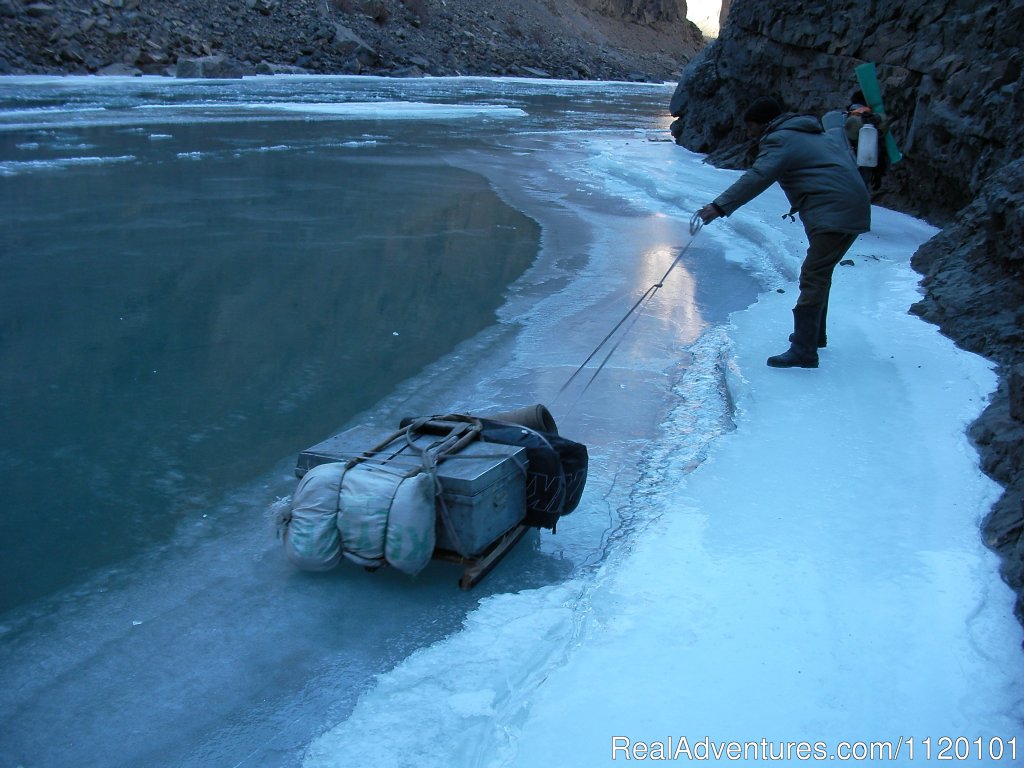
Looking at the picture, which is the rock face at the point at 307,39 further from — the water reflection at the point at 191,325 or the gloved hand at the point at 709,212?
the gloved hand at the point at 709,212

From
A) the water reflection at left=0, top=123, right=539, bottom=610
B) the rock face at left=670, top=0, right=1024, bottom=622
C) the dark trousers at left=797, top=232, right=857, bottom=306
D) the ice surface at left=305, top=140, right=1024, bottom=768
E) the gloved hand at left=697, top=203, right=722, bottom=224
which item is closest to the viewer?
the ice surface at left=305, top=140, right=1024, bottom=768

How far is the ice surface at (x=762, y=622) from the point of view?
261cm

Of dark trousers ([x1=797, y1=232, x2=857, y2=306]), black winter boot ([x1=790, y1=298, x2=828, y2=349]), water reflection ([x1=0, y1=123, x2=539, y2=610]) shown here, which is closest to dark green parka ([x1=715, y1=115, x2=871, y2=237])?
dark trousers ([x1=797, y1=232, x2=857, y2=306])

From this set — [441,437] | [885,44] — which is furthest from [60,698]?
[885,44]

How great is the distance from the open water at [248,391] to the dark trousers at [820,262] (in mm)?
796

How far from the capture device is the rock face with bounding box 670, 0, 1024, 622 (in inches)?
209

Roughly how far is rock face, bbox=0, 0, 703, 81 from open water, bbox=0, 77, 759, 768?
95.6 ft

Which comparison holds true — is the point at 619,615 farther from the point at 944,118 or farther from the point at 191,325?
the point at 944,118

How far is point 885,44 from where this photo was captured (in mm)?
12477

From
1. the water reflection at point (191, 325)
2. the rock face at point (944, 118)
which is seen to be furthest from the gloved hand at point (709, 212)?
the water reflection at point (191, 325)

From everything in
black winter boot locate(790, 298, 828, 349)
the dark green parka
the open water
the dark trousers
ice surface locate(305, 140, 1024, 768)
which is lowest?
the open water

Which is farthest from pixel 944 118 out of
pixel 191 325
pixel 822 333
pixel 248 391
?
pixel 248 391

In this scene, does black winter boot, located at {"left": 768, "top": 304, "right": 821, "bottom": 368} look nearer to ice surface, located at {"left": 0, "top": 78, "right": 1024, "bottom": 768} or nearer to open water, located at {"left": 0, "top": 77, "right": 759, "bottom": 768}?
ice surface, located at {"left": 0, "top": 78, "right": 1024, "bottom": 768}

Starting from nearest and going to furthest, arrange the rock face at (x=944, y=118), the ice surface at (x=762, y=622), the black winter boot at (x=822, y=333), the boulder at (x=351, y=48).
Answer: the ice surface at (x=762, y=622)
the rock face at (x=944, y=118)
the black winter boot at (x=822, y=333)
the boulder at (x=351, y=48)
